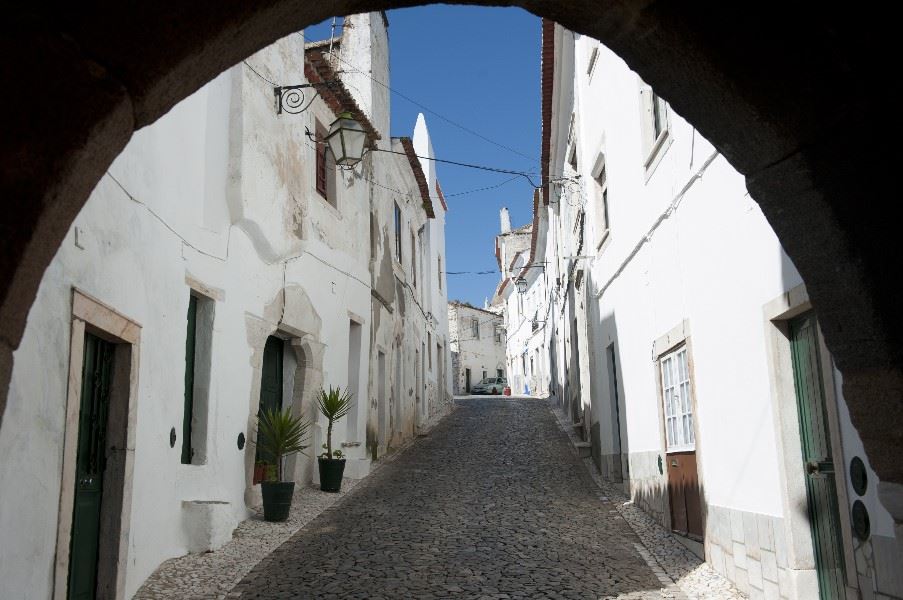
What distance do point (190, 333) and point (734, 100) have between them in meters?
6.21

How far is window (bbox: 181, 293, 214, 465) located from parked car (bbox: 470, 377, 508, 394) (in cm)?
3326

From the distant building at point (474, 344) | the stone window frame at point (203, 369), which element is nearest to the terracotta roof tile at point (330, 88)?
the stone window frame at point (203, 369)

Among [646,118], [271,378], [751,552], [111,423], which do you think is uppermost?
[646,118]

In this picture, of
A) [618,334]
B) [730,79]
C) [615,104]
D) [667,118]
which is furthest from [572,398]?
[730,79]

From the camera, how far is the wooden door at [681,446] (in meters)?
6.69

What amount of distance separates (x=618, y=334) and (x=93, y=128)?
27.4 feet

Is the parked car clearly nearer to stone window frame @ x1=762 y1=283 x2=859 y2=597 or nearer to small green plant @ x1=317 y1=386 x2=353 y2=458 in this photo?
small green plant @ x1=317 y1=386 x2=353 y2=458

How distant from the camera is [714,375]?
19.4 ft

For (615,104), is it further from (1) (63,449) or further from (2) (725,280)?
(1) (63,449)

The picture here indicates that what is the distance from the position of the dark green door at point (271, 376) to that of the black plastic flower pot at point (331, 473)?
908 mm

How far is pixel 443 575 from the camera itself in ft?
20.3

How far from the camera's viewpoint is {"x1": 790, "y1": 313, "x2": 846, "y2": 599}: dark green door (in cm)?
436

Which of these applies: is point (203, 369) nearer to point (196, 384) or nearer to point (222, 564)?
point (196, 384)

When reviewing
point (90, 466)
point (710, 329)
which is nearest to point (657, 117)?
point (710, 329)
